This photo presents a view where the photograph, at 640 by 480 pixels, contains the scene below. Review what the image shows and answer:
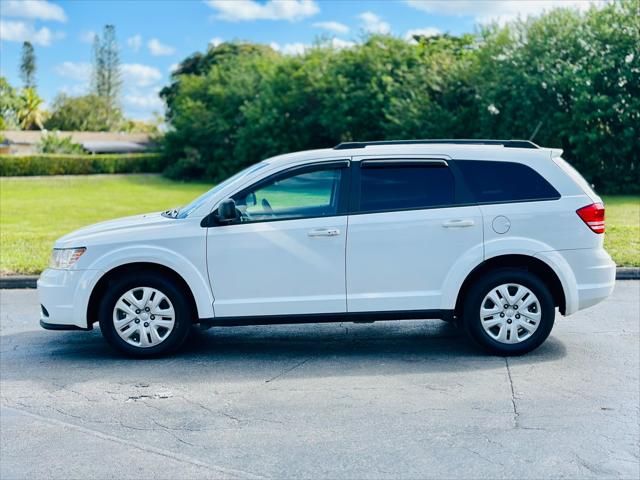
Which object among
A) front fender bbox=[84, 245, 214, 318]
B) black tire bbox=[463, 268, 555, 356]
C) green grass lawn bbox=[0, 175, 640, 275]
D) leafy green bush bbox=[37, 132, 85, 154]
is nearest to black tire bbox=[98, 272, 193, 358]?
front fender bbox=[84, 245, 214, 318]

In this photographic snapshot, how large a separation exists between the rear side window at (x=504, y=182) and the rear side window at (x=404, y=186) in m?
0.20

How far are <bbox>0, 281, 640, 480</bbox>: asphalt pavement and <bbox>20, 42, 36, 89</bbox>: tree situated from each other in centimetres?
10683

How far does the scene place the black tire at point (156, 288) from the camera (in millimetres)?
7043

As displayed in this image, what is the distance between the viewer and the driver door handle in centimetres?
697

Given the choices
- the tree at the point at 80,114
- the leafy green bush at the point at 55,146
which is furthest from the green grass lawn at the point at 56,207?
the tree at the point at 80,114

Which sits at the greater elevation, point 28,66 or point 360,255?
point 28,66

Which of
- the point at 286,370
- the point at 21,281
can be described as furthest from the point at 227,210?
the point at 21,281

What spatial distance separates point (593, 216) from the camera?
23.4ft

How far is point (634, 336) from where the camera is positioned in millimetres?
7898

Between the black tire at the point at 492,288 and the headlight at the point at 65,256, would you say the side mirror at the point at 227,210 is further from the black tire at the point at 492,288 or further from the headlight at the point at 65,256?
the black tire at the point at 492,288

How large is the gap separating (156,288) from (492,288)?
2.89 meters

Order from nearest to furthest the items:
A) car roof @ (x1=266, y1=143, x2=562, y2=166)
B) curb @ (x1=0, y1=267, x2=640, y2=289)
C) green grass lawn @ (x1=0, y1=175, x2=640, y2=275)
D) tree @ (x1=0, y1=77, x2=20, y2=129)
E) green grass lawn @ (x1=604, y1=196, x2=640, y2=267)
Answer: car roof @ (x1=266, y1=143, x2=562, y2=166) → curb @ (x1=0, y1=267, x2=640, y2=289) → green grass lawn @ (x1=604, y1=196, x2=640, y2=267) → green grass lawn @ (x1=0, y1=175, x2=640, y2=275) → tree @ (x1=0, y1=77, x2=20, y2=129)

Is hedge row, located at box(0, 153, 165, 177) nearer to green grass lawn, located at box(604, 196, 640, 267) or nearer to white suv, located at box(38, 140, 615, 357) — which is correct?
green grass lawn, located at box(604, 196, 640, 267)

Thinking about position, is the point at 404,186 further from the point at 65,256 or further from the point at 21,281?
the point at 21,281
